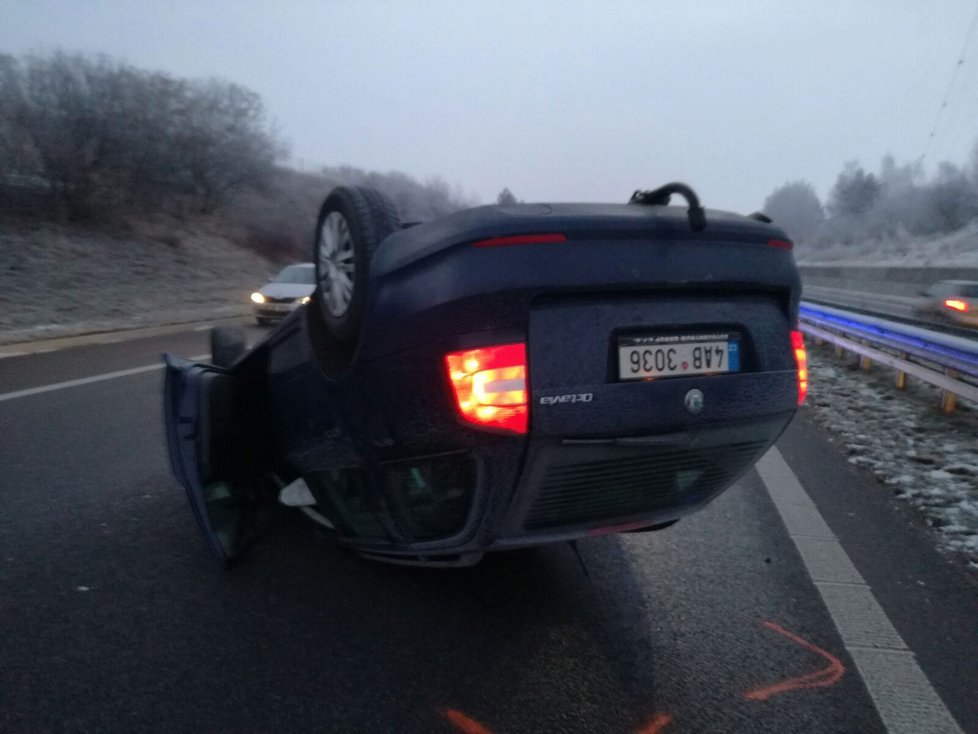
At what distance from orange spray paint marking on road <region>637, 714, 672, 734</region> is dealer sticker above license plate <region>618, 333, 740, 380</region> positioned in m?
1.11

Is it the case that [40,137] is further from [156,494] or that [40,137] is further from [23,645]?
[23,645]

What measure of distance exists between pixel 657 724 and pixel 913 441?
542 cm

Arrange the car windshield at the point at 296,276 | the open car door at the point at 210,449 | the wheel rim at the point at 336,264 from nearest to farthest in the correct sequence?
the wheel rim at the point at 336,264 < the open car door at the point at 210,449 < the car windshield at the point at 296,276

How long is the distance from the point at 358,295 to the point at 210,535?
4.98ft

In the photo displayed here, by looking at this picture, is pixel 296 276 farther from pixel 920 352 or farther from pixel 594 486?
pixel 594 486

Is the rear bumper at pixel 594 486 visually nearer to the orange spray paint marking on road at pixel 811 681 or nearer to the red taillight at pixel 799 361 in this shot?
the red taillight at pixel 799 361

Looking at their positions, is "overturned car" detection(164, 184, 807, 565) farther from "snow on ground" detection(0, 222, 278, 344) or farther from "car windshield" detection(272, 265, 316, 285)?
"car windshield" detection(272, 265, 316, 285)

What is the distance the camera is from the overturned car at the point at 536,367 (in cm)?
288

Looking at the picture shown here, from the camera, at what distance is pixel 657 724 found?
2.84 m

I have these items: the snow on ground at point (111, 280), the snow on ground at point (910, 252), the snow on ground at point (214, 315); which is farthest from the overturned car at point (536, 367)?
the snow on ground at point (910, 252)

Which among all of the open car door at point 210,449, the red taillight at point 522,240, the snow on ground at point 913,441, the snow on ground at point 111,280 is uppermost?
the red taillight at point 522,240

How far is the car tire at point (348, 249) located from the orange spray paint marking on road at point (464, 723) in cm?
132

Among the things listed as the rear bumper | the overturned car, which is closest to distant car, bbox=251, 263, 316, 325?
the overturned car

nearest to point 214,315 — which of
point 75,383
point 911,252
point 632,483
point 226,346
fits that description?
point 75,383
